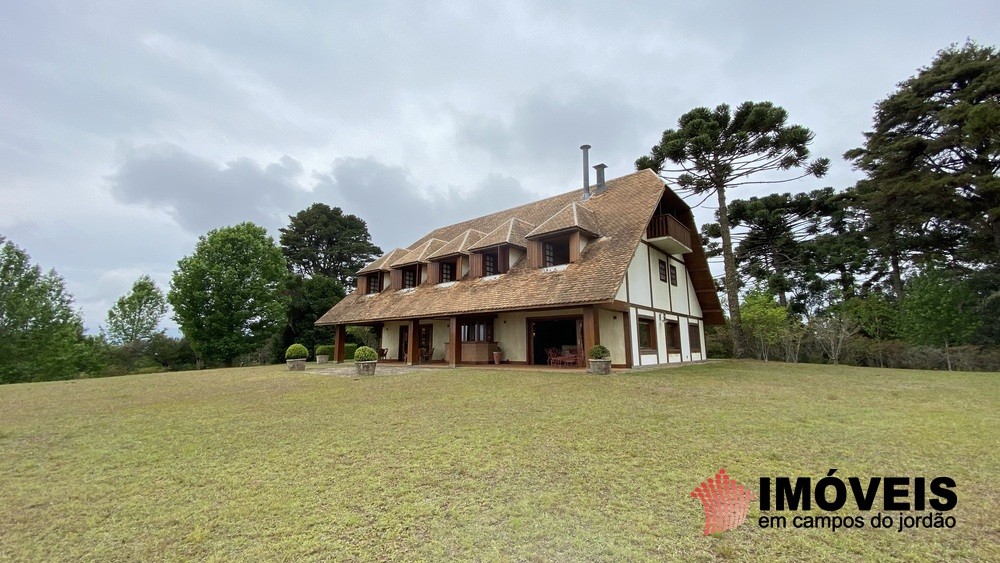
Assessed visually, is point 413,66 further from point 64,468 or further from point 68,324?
point 68,324

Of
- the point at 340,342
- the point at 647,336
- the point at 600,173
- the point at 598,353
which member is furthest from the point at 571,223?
the point at 340,342

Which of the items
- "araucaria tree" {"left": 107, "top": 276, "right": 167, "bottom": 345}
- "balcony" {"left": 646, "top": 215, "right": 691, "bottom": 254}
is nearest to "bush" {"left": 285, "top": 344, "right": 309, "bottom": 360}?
"balcony" {"left": 646, "top": 215, "right": 691, "bottom": 254}

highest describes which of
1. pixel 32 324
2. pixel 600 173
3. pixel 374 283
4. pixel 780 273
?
pixel 600 173

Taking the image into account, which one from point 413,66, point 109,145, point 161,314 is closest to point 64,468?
point 109,145

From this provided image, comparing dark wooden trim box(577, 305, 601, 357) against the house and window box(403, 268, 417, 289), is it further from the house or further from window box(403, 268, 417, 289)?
window box(403, 268, 417, 289)

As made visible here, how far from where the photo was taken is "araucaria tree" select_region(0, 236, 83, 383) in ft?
87.6

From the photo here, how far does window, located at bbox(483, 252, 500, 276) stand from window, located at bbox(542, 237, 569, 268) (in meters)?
2.62

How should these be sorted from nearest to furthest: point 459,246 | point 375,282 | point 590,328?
point 590,328 → point 459,246 → point 375,282

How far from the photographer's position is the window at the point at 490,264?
703 inches

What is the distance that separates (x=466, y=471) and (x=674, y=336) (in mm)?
16465

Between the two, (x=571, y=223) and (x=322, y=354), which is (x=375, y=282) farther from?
(x=571, y=223)

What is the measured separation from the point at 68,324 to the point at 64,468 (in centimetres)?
3798

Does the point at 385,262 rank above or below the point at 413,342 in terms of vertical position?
above

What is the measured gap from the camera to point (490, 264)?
18203mm
